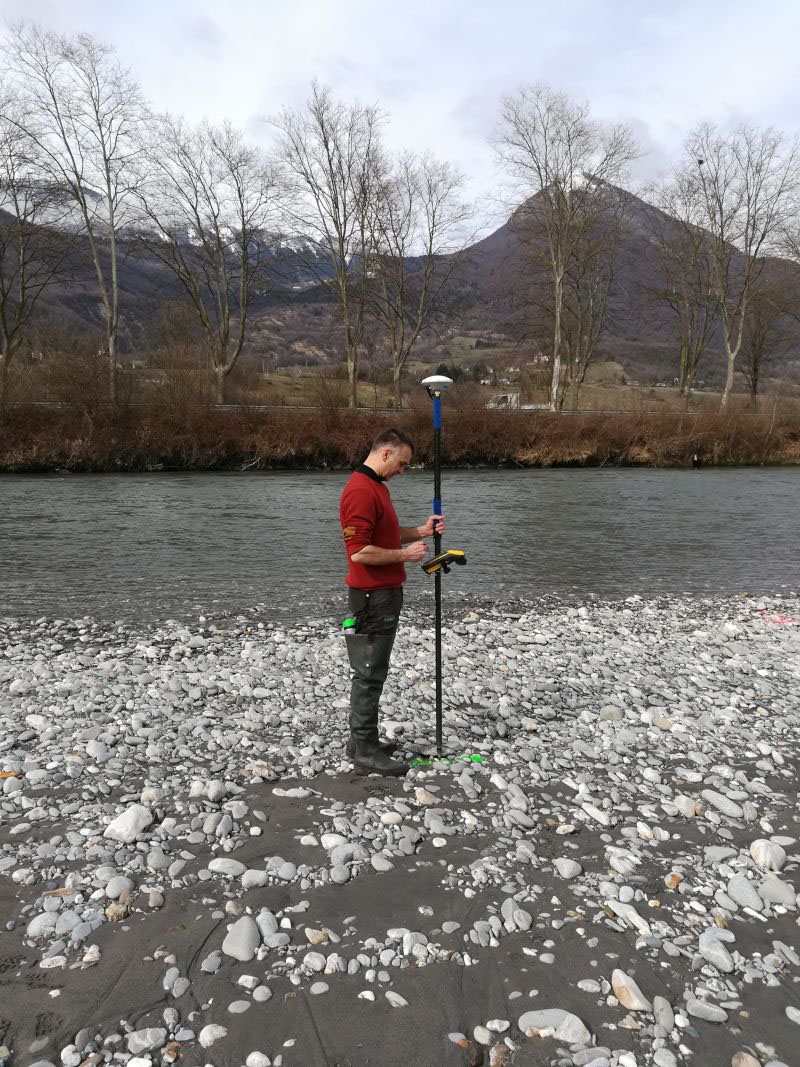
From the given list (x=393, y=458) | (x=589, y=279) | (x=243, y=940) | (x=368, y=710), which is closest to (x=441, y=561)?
(x=393, y=458)

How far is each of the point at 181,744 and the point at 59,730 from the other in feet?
4.19

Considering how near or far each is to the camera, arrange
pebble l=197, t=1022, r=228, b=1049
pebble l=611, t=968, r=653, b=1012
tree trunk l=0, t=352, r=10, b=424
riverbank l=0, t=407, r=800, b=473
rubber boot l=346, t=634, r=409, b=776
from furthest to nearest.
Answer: riverbank l=0, t=407, r=800, b=473 → tree trunk l=0, t=352, r=10, b=424 → rubber boot l=346, t=634, r=409, b=776 → pebble l=611, t=968, r=653, b=1012 → pebble l=197, t=1022, r=228, b=1049

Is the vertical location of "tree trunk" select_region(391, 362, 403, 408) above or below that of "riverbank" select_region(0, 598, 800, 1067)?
above

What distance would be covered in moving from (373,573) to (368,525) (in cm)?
45

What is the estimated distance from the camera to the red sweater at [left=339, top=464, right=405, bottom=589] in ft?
18.1

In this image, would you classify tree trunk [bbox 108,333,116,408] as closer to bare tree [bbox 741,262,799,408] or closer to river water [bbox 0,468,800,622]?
river water [bbox 0,468,800,622]

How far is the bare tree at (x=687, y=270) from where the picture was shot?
54.0 metres

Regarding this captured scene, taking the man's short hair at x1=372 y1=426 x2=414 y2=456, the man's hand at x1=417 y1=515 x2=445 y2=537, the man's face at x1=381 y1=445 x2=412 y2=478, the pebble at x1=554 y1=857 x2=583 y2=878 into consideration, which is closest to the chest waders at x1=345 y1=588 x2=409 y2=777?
the man's hand at x1=417 y1=515 x2=445 y2=537

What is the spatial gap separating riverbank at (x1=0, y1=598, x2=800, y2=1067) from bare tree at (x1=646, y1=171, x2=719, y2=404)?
5041cm

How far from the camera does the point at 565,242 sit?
160 feet

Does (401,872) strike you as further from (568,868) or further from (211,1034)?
(211,1034)

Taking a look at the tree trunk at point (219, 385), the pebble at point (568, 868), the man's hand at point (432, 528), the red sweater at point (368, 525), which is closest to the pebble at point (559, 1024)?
the pebble at point (568, 868)

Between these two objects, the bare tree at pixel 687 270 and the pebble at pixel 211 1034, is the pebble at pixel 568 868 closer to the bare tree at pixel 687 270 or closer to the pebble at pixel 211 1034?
the pebble at pixel 211 1034

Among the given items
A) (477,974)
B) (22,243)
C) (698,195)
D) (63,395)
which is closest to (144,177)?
(22,243)
